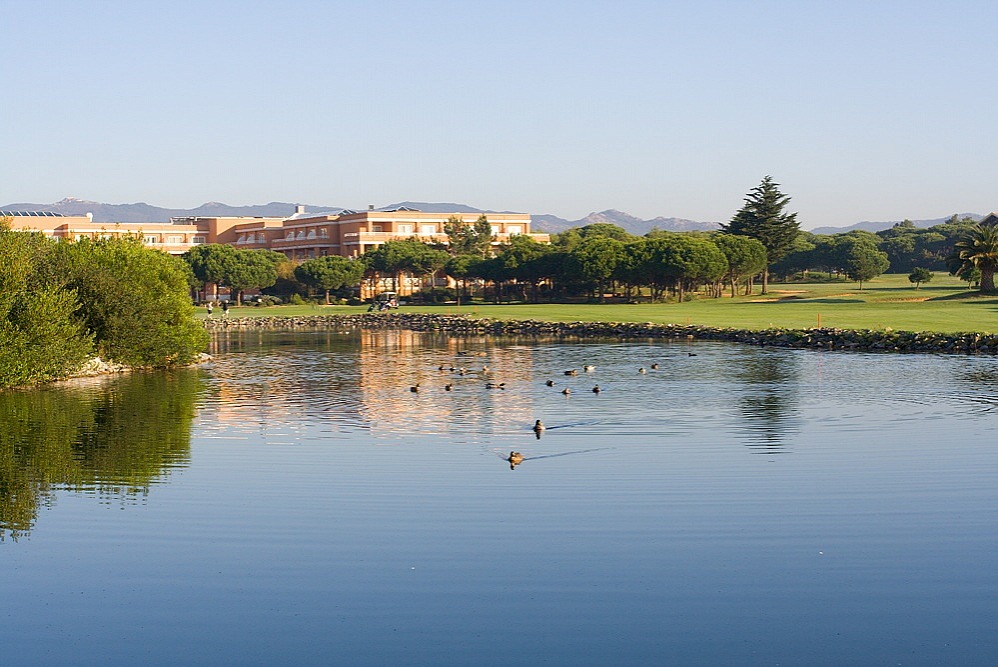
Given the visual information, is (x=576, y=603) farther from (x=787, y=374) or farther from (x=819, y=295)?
(x=819, y=295)

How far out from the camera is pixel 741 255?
132m

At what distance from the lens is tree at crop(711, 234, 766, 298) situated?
131750 millimetres

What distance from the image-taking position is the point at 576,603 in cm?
1602

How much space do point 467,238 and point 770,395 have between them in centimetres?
14608

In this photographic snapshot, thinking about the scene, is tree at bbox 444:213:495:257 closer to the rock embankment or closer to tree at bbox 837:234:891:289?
tree at bbox 837:234:891:289

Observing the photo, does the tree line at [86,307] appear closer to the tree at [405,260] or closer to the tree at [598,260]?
the tree at [598,260]

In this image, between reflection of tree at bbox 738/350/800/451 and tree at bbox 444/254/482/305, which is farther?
tree at bbox 444/254/482/305

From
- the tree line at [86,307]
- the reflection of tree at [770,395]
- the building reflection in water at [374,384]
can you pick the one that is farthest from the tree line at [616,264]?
the tree line at [86,307]

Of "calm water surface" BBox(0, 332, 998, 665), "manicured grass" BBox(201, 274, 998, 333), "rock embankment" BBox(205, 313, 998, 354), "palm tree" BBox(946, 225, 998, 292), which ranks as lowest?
"calm water surface" BBox(0, 332, 998, 665)

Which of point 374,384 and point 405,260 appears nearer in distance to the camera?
point 374,384

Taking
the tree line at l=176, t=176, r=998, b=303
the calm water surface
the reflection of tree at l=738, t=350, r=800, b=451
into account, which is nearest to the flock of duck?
the calm water surface

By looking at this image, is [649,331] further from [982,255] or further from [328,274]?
[328,274]

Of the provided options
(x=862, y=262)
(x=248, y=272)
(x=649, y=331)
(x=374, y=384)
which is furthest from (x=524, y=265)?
(x=374, y=384)

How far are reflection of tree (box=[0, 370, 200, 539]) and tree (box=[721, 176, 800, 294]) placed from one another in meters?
110
